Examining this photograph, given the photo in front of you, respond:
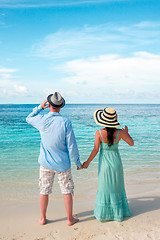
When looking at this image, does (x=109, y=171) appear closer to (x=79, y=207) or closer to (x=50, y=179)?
(x=50, y=179)

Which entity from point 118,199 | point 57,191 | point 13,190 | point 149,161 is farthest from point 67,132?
point 149,161

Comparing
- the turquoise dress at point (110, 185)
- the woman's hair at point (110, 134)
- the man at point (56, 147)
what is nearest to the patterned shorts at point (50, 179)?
the man at point (56, 147)

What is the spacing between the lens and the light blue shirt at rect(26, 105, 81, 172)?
10.3 ft

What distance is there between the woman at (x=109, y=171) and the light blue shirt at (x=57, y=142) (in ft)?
1.35

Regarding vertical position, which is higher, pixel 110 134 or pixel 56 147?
pixel 110 134

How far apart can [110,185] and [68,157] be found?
74 centimetres

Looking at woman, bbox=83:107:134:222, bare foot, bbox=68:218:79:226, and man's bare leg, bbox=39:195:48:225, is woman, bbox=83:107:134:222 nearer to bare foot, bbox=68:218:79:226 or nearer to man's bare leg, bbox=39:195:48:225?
bare foot, bbox=68:218:79:226

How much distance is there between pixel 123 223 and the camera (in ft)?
11.1

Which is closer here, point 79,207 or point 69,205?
point 69,205

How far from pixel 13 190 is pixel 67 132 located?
272 cm

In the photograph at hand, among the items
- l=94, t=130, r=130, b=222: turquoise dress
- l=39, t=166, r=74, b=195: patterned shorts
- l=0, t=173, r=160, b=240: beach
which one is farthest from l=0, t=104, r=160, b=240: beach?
l=39, t=166, r=74, b=195: patterned shorts

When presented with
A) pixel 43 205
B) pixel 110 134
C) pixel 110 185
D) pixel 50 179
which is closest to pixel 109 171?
pixel 110 185

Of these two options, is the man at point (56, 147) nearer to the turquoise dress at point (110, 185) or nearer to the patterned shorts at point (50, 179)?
the patterned shorts at point (50, 179)

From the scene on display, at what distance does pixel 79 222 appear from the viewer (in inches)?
138
